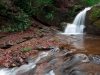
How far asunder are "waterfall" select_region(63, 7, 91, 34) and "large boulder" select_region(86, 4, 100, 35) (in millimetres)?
715

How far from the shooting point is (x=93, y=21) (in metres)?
11.9

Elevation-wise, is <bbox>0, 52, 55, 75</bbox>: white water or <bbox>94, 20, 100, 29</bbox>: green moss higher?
<bbox>94, 20, 100, 29</bbox>: green moss

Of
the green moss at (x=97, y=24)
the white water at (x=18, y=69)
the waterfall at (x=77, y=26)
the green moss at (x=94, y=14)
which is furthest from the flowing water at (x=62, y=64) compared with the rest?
the waterfall at (x=77, y=26)

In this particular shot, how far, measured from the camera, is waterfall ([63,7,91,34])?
507 inches

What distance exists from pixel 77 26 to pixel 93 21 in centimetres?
164

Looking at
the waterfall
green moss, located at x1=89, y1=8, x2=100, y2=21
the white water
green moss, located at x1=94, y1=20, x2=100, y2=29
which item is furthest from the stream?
the waterfall

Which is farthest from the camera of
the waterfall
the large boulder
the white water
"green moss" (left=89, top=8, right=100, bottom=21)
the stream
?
the waterfall

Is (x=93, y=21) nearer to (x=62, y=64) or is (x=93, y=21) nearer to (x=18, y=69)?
(x=62, y=64)

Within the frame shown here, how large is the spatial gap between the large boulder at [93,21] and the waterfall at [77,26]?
715 mm

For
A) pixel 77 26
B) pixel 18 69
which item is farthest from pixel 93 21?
pixel 18 69

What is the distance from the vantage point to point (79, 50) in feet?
24.8

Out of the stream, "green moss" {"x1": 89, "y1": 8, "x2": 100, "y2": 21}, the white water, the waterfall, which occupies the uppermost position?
"green moss" {"x1": 89, "y1": 8, "x2": 100, "y2": 21}

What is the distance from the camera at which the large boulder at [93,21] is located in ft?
37.7

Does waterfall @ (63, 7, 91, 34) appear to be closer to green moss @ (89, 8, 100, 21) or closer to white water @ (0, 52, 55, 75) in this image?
green moss @ (89, 8, 100, 21)
